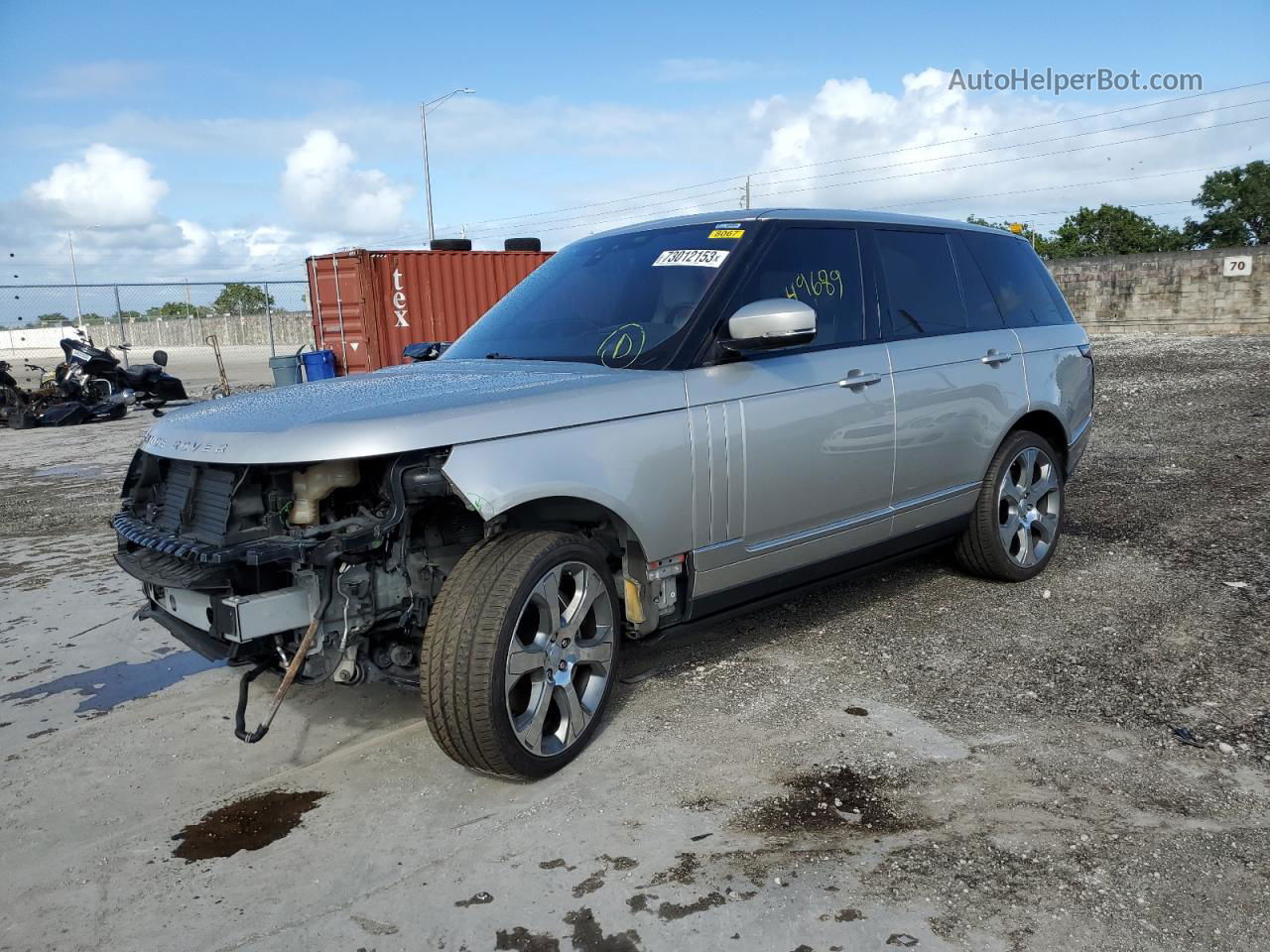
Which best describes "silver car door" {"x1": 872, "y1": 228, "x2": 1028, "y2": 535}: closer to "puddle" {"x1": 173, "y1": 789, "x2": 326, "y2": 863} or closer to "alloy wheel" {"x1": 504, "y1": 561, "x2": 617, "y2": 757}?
"alloy wheel" {"x1": 504, "y1": 561, "x2": 617, "y2": 757}

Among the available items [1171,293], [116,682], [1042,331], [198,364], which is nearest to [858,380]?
[1042,331]

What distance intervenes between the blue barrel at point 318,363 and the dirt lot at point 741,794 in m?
10.3

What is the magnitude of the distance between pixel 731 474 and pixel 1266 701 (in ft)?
7.17

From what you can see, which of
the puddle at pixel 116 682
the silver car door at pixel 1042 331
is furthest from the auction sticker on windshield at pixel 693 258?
the puddle at pixel 116 682

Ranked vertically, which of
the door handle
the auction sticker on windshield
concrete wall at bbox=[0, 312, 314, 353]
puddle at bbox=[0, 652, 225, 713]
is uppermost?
concrete wall at bbox=[0, 312, 314, 353]

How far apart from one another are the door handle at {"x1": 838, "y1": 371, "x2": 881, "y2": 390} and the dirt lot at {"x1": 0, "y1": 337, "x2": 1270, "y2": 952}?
1.20m

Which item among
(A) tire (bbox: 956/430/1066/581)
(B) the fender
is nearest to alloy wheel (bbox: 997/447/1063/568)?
(A) tire (bbox: 956/430/1066/581)

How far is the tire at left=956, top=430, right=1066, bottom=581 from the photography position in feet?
16.7

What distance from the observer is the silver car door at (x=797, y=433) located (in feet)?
12.3

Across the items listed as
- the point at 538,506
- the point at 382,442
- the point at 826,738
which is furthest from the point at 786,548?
the point at 382,442

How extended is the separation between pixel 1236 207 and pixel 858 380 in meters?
54.4

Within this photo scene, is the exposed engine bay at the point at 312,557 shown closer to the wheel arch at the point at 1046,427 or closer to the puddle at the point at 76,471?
the wheel arch at the point at 1046,427

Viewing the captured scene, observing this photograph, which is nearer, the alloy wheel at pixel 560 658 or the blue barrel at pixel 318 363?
the alloy wheel at pixel 560 658

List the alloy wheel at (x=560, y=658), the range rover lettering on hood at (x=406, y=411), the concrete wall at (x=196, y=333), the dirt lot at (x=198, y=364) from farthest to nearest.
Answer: the concrete wall at (x=196, y=333)
the dirt lot at (x=198, y=364)
the alloy wheel at (x=560, y=658)
the range rover lettering on hood at (x=406, y=411)
